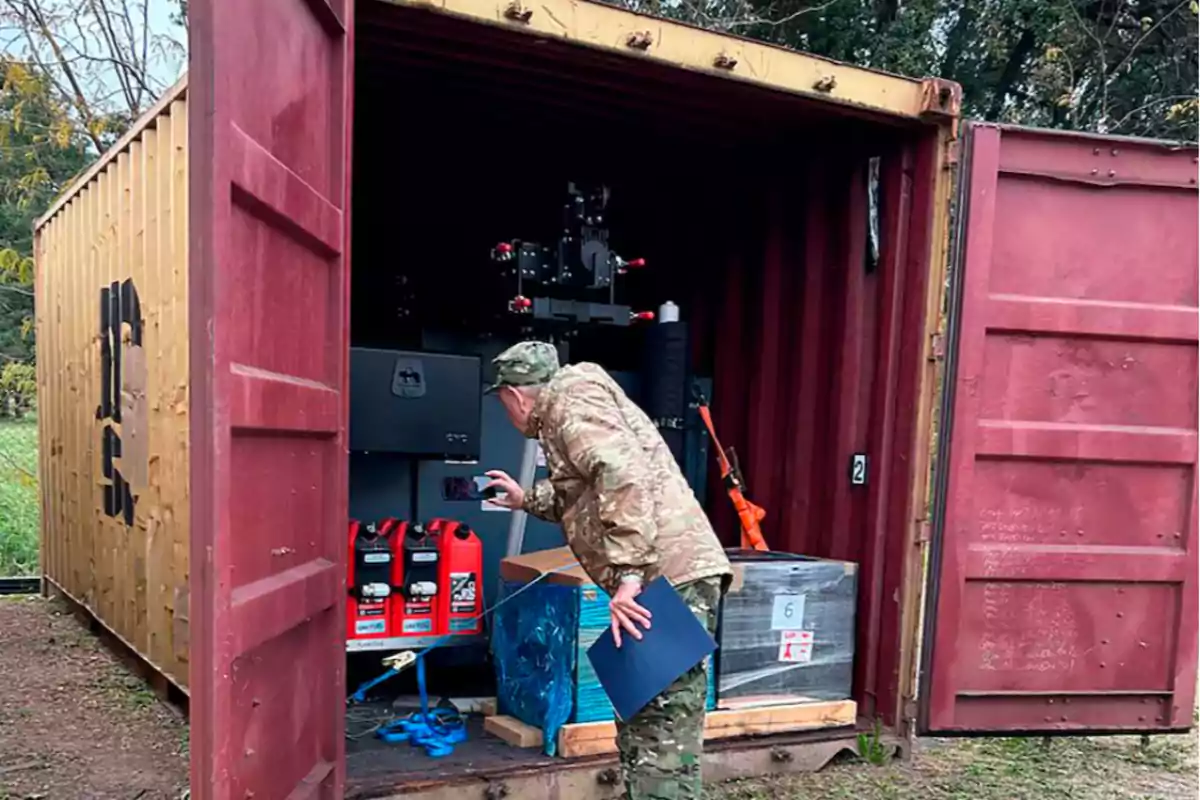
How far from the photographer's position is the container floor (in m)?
2.98

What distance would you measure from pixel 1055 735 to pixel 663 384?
7.52 ft

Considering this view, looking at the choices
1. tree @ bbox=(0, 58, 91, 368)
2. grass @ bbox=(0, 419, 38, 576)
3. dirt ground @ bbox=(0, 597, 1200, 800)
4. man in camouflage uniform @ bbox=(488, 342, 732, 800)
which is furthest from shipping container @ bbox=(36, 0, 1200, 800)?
grass @ bbox=(0, 419, 38, 576)

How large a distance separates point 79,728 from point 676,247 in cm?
393

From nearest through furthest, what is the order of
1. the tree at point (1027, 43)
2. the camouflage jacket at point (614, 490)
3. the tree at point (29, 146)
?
the camouflage jacket at point (614, 490)
the tree at point (29, 146)
the tree at point (1027, 43)

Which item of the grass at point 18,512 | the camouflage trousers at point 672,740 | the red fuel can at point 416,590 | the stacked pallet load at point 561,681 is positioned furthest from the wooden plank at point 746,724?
the grass at point 18,512

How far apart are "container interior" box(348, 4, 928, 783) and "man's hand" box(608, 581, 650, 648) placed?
114 centimetres

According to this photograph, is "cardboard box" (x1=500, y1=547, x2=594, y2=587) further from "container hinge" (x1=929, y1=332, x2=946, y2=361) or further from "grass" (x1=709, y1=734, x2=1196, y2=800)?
"container hinge" (x1=929, y1=332, x2=946, y2=361)

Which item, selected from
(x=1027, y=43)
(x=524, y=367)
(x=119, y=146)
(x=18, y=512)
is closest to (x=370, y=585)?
(x=524, y=367)

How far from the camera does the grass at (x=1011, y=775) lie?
3.49 metres

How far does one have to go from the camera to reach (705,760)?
3.46 meters

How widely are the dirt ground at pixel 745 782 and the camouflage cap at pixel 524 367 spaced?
1789mm

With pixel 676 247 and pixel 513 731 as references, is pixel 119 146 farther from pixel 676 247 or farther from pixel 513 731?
pixel 513 731

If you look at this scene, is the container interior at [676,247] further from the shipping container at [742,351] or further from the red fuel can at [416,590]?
the red fuel can at [416,590]

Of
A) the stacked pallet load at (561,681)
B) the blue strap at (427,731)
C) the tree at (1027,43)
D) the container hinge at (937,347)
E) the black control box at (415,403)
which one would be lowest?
the blue strap at (427,731)
